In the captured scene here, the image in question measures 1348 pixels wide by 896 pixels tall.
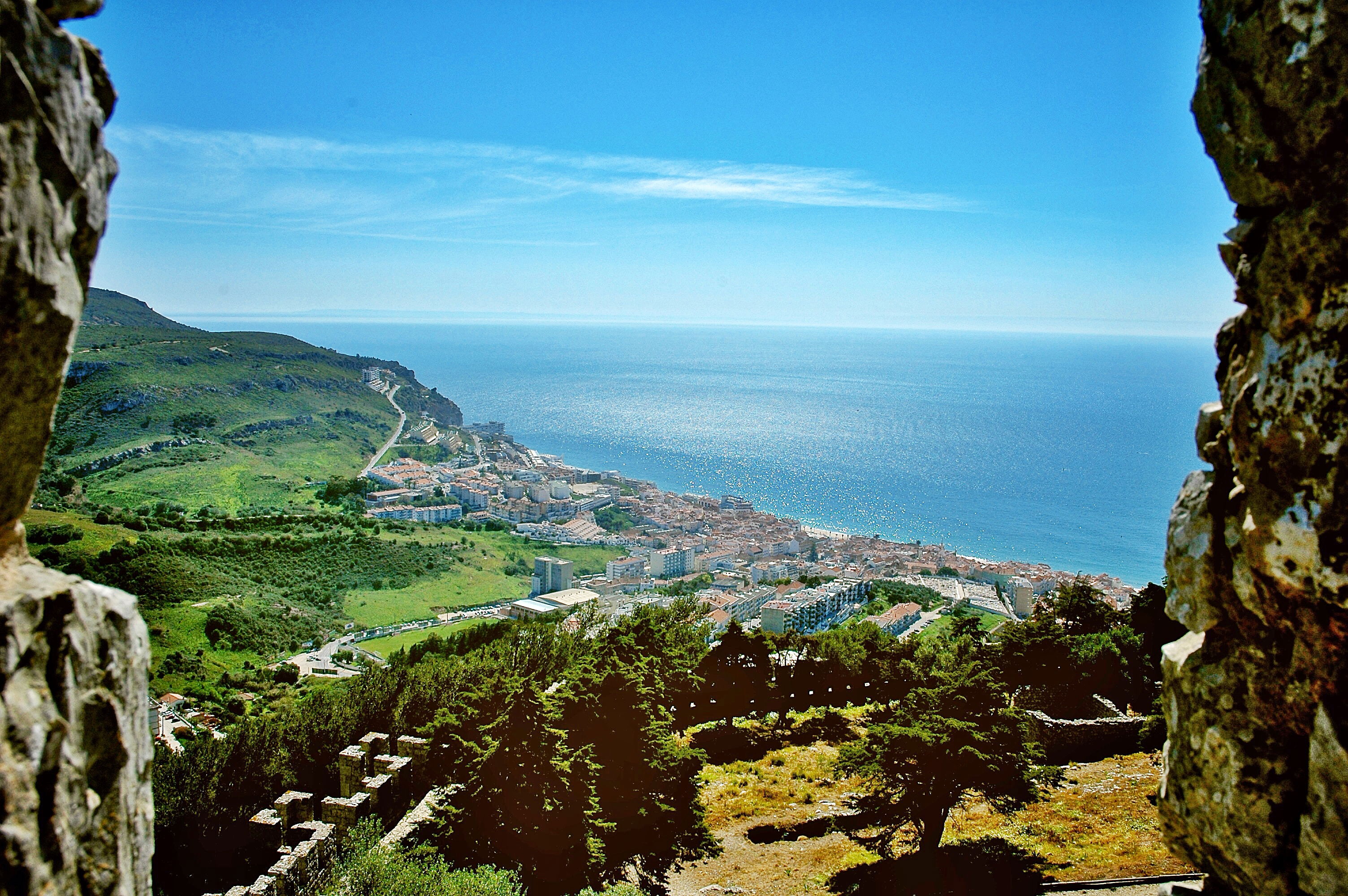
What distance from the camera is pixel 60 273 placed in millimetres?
2355

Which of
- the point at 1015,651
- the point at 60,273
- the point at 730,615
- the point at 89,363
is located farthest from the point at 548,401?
the point at 60,273

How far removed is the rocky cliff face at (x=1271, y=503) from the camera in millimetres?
2680

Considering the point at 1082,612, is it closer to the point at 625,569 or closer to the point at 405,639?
the point at 405,639

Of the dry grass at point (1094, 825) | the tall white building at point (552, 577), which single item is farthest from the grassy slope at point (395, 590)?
the dry grass at point (1094, 825)

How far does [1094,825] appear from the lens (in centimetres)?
1127

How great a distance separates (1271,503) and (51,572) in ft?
14.1

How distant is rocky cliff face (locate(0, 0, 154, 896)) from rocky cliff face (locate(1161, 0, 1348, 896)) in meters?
4.09

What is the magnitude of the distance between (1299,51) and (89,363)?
97989 mm

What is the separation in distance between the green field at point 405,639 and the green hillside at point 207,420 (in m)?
26.2

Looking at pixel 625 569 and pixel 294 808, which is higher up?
pixel 294 808

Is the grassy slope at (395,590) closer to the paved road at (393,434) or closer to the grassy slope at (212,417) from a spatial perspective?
the grassy slope at (212,417)

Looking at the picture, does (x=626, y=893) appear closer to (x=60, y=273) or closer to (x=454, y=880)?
(x=454, y=880)

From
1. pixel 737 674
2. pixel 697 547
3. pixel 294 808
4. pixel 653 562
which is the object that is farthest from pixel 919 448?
pixel 294 808

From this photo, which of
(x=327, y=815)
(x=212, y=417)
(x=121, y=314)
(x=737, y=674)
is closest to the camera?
(x=327, y=815)
